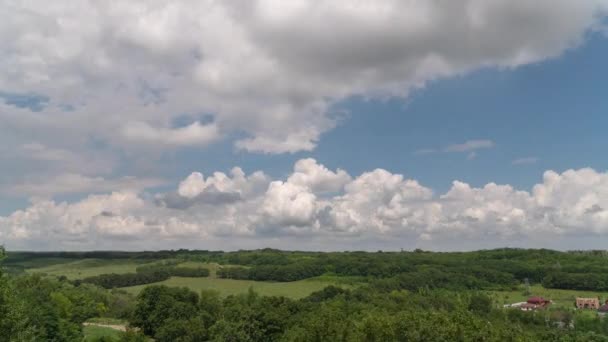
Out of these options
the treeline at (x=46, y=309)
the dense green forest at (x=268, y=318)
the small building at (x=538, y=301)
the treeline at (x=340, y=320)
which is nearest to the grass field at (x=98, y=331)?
the treeline at (x=46, y=309)

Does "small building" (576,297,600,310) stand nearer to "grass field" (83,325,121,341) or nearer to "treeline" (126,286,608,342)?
"treeline" (126,286,608,342)

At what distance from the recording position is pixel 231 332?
102 m

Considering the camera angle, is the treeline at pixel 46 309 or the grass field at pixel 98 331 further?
the grass field at pixel 98 331

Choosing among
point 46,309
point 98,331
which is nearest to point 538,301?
point 98,331

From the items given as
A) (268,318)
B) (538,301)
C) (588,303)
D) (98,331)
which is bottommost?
(588,303)

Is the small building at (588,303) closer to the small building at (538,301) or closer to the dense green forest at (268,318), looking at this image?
the small building at (538,301)

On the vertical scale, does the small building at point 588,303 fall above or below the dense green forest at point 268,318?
below

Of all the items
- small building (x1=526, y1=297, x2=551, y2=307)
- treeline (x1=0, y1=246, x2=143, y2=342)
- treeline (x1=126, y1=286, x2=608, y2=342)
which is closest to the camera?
treeline (x1=0, y1=246, x2=143, y2=342)

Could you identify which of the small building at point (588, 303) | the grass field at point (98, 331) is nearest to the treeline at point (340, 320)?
the grass field at point (98, 331)

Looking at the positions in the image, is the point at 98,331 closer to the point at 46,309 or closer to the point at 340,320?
the point at 46,309

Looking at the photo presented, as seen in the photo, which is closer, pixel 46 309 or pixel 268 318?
pixel 46 309

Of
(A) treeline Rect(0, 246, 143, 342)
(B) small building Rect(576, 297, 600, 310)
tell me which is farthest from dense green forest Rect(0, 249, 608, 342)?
(B) small building Rect(576, 297, 600, 310)

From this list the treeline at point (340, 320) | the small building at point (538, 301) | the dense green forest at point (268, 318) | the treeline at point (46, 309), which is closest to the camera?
the treeline at point (46, 309)

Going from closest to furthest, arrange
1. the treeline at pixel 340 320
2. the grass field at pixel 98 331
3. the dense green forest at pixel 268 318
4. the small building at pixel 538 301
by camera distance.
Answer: the dense green forest at pixel 268 318 < the treeline at pixel 340 320 < the grass field at pixel 98 331 < the small building at pixel 538 301
